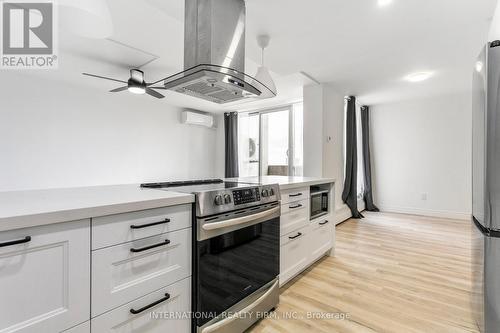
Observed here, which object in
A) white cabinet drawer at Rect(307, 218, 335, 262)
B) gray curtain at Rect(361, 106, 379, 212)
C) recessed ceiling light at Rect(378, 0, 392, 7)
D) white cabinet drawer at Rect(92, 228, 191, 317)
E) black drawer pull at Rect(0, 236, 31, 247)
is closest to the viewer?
black drawer pull at Rect(0, 236, 31, 247)

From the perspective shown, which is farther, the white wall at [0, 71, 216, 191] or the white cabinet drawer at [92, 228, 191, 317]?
the white wall at [0, 71, 216, 191]

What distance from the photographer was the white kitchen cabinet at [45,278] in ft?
2.46

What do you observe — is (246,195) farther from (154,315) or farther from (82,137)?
(82,137)

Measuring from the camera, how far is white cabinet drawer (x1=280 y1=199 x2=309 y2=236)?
191cm

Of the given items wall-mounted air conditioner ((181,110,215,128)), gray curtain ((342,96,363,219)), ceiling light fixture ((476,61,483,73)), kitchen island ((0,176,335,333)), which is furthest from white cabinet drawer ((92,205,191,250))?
wall-mounted air conditioner ((181,110,215,128))

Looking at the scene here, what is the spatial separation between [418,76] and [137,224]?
411 cm

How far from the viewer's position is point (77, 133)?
13.2 feet

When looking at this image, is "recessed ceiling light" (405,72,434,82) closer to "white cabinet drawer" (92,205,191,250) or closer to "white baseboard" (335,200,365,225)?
"white baseboard" (335,200,365,225)

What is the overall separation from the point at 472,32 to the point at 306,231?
249cm

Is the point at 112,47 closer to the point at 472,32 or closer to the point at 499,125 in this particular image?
the point at 499,125

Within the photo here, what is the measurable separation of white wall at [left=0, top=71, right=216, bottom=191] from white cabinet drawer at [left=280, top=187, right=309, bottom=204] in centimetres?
379

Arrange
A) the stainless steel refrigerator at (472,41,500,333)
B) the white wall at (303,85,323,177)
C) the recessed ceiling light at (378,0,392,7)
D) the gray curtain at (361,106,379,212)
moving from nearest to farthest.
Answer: the stainless steel refrigerator at (472,41,500,333), the recessed ceiling light at (378,0,392,7), the white wall at (303,85,323,177), the gray curtain at (361,106,379,212)

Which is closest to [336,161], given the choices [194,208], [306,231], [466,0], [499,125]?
[306,231]

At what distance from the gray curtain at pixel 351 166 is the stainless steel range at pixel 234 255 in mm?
3123
